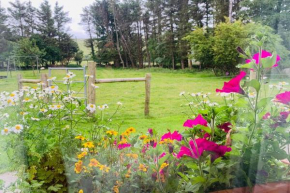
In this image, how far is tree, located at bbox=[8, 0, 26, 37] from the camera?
0.76 meters

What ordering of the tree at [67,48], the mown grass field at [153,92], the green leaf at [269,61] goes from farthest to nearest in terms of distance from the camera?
the mown grass field at [153,92] → the tree at [67,48] → the green leaf at [269,61]

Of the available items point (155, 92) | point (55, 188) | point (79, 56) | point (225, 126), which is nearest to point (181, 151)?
point (225, 126)

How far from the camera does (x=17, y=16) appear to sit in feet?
2.53

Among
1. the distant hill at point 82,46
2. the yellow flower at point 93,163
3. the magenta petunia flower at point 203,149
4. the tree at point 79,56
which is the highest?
the distant hill at point 82,46

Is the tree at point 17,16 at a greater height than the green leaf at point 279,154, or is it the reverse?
the tree at point 17,16

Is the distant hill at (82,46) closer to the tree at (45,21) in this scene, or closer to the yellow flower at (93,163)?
the tree at (45,21)

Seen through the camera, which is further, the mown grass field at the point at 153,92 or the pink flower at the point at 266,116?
the mown grass field at the point at 153,92

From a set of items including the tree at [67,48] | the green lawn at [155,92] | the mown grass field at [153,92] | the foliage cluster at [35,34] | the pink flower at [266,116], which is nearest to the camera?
the pink flower at [266,116]

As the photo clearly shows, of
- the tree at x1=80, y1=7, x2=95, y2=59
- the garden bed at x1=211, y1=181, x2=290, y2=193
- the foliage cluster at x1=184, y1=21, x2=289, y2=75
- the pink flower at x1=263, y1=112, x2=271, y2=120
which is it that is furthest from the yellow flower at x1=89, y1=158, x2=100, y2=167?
the foliage cluster at x1=184, y1=21, x2=289, y2=75

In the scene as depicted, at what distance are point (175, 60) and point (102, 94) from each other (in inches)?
24.0

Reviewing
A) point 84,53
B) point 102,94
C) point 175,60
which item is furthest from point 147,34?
point 102,94

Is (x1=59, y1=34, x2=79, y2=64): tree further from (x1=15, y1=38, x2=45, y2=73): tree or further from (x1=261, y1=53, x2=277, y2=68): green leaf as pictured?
(x1=261, y1=53, x2=277, y2=68): green leaf

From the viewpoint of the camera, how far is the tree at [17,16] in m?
0.76

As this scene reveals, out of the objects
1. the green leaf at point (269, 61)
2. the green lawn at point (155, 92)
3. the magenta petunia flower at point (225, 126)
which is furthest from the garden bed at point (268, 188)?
the green lawn at point (155, 92)
